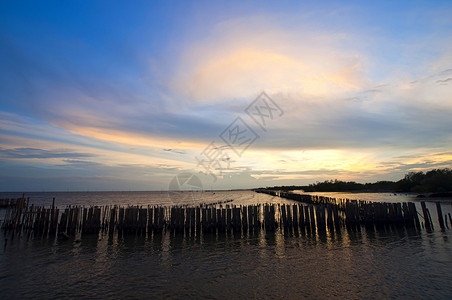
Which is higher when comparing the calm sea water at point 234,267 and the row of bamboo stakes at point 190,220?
the row of bamboo stakes at point 190,220

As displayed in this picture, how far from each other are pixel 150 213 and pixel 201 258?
6142mm

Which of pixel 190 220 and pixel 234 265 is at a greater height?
pixel 190 220

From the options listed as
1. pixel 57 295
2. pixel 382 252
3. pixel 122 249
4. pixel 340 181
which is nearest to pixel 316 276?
pixel 382 252

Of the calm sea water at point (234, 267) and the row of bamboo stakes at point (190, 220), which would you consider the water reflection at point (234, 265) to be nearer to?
the calm sea water at point (234, 267)

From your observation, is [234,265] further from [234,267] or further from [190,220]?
[190,220]

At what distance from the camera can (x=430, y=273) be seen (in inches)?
308

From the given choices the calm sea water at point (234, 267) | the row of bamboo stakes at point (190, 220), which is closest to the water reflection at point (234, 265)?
the calm sea water at point (234, 267)

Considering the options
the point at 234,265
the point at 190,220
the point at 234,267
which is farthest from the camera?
the point at 190,220

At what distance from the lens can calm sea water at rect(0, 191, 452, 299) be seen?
6.99 m

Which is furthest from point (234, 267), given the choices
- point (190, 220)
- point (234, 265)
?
point (190, 220)

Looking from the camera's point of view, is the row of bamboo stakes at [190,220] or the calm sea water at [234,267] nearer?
the calm sea water at [234,267]

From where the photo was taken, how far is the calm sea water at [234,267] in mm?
6988

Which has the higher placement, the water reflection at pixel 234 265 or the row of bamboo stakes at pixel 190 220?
the row of bamboo stakes at pixel 190 220

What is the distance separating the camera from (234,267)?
8898 mm
